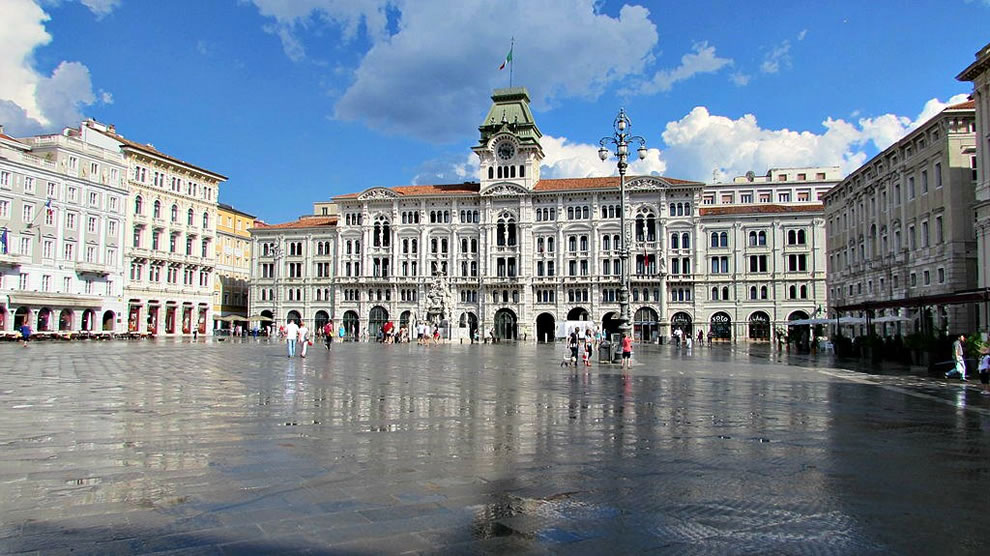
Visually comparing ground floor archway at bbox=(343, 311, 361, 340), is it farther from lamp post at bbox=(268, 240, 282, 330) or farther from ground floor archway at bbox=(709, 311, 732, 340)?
ground floor archway at bbox=(709, 311, 732, 340)

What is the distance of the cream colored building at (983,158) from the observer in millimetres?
33438

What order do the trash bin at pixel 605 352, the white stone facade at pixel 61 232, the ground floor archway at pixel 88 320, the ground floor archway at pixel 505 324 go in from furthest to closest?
the ground floor archway at pixel 505 324 → the ground floor archway at pixel 88 320 → the white stone facade at pixel 61 232 → the trash bin at pixel 605 352

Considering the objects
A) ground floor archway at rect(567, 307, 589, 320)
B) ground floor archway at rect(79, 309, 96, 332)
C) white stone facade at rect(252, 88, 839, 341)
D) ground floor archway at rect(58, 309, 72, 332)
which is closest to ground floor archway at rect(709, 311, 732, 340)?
white stone facade at rect(252, 88, 839, 341)

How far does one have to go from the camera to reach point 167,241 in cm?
7394

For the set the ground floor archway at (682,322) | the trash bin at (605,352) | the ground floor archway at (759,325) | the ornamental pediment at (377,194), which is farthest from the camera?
the ornamental pediment at (377,194)

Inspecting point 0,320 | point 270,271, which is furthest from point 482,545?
point 270,271

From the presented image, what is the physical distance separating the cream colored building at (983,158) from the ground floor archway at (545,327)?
48157mm

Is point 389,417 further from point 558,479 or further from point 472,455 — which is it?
point 558,479

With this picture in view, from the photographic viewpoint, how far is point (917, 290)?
4372 cm

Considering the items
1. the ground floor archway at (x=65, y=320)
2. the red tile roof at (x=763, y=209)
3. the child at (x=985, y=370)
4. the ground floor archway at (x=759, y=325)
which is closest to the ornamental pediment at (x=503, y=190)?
the red tile roof at (x=763, y=209)

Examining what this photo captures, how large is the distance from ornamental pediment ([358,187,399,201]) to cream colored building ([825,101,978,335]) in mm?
47985

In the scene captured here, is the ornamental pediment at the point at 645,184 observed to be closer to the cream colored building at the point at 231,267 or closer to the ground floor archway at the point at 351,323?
the ground floor archway at the point at 351,323

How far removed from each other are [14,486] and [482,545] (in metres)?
4.65

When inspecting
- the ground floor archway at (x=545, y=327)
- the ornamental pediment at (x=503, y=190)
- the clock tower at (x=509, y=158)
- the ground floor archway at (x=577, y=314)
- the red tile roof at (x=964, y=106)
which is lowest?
the ground floor archway at (x=545, y=327)
